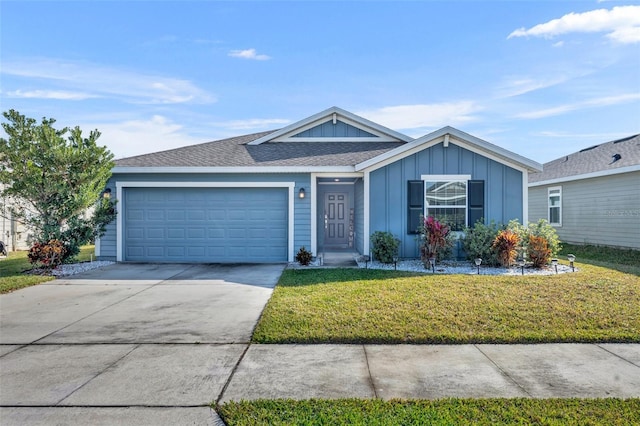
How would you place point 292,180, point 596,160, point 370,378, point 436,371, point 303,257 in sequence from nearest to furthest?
point 370,378 → point 436,371 → point 303,257 → point 292,180 → point 596,160

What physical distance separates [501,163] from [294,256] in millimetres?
6525

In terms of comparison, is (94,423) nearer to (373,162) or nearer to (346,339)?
(346,339)

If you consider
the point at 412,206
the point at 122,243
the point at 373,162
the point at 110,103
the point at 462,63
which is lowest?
the point at 122,243

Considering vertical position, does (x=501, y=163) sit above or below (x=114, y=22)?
below

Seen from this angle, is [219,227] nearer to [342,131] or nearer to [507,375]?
[342,131]

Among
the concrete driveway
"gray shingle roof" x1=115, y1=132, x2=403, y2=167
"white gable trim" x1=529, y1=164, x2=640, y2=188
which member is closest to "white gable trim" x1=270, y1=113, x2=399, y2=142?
"gray shingle roof" x1=115, y1=132, x2=403, y2=167

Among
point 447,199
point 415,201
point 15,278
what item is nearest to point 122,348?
point 15,278

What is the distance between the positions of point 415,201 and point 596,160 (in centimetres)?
1062

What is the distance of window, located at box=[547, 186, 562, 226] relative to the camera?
16.9m

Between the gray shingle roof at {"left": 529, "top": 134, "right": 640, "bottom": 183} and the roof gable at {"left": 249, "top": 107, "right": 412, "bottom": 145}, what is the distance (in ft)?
25.4

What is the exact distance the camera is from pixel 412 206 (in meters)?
10.4

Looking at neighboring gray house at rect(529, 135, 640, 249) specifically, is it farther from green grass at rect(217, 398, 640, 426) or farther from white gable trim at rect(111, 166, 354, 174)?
green grass at rect(217, 398, 640, 426)

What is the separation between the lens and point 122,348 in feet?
14.4

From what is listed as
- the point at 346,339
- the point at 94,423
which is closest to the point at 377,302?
the point at 346,339
